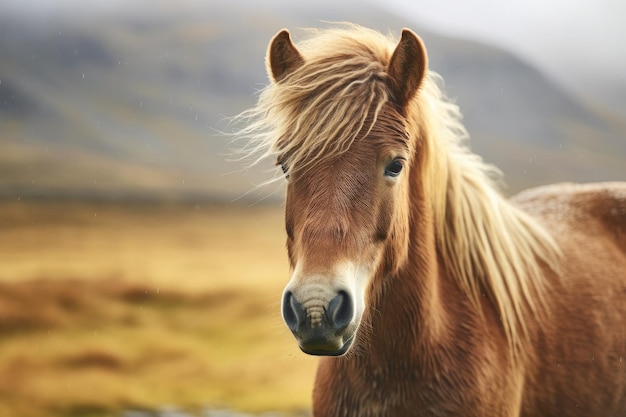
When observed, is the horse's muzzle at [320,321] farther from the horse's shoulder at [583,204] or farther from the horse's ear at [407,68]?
→ the horse's shoulder at [583,204]

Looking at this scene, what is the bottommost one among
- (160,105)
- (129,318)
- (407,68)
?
(407,68)

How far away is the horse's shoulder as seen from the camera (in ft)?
11.4

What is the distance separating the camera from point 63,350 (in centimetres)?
A: 1080

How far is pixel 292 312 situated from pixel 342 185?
1.47 feet

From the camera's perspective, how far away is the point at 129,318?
1207cm

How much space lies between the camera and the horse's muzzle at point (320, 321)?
1.77 m

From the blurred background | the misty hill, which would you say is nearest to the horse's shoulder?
the blurred background

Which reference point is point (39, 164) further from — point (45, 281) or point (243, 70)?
point (243, 70)

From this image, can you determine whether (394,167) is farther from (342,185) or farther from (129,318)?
(129,318)

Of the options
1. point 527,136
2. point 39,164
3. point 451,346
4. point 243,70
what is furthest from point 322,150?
point 243,70

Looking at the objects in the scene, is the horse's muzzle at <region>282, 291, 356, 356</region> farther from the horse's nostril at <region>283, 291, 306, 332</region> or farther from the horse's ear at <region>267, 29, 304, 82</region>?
the horse's ear at <region>267, 29, 304, 82</region>

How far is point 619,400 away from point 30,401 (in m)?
8.84

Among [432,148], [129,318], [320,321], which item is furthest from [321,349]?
[129,318]

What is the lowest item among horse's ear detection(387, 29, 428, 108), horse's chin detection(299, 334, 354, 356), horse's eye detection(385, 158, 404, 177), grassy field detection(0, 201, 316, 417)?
horse's chin detection(299, 334, 354, 356)
